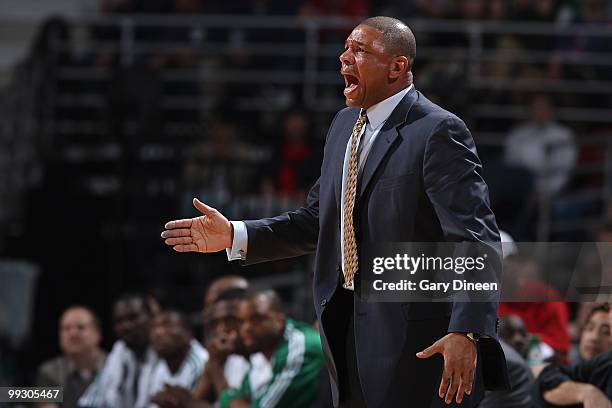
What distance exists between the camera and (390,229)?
3.95 m

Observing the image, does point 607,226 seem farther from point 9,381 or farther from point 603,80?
point 9,381

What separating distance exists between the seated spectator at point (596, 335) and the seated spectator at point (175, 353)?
104 inches

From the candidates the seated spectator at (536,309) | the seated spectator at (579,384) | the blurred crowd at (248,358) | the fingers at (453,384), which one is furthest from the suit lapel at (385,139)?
the seated spectator at (536,309)

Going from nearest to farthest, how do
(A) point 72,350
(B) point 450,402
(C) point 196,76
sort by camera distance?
(B) point 450,402 < (A) point 72,350 < (C) point 196,76

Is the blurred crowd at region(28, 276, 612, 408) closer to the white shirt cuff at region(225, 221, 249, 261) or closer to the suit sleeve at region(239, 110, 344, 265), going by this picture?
the suit sleeve at region(239, 110, 344, 265)

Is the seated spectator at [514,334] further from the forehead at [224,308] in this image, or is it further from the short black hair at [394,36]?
the short black hair at [394,36]

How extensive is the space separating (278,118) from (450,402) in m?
8.13

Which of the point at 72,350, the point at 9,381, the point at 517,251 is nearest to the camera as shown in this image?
the point at 517,251

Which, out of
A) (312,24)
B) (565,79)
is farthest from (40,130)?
(565,79)

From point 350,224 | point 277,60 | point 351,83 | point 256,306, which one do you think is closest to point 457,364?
point 350,224

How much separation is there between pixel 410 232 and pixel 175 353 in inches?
151

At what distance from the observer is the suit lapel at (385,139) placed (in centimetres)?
402

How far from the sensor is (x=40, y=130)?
459 inches

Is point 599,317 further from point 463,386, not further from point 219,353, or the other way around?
point 219,353
